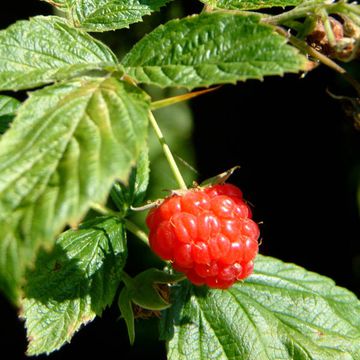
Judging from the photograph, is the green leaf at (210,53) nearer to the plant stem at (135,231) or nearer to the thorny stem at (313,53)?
the thorny stem at (313,53)

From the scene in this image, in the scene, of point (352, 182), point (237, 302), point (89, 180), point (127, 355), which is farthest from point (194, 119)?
point (89, 180)

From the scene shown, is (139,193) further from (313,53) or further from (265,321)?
(313,53)

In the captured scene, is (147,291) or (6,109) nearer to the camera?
(147,291)

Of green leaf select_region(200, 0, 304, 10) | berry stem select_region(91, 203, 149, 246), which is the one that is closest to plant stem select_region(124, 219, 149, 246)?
berry stem select_region(91, 203, 149, 246)

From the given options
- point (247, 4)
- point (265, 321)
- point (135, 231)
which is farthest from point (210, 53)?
point (265, 321)

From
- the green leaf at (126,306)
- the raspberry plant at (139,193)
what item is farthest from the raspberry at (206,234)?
the green leaf at (126,306)

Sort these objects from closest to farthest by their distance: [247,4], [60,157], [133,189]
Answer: [60,157]
[247,4]
[133,189]

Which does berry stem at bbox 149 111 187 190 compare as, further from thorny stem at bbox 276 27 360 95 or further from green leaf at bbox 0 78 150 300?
thorny stem at bbox 276 27 360 95
